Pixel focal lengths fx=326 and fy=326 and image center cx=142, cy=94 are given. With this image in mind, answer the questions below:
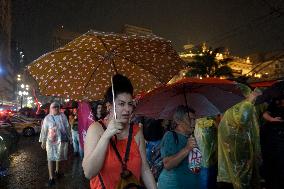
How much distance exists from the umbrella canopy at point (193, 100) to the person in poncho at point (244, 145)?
162 centimetres

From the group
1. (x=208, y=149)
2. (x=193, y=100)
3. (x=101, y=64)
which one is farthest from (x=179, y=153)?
(x=208, y=149)

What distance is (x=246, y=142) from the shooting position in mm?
5535

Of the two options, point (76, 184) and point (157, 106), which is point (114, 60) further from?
point (76, 184)

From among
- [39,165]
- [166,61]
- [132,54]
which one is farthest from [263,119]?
[39,165]

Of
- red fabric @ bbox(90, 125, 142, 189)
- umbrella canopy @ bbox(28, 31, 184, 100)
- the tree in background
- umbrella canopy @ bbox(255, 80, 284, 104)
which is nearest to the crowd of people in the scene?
red fabric @ bbox(90, 125, 142, 189)

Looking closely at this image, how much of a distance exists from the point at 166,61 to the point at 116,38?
864 millimetres

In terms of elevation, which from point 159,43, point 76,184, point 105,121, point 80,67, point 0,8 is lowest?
point 76,184

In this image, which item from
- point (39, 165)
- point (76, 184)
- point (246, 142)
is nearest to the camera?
point (246, 142)

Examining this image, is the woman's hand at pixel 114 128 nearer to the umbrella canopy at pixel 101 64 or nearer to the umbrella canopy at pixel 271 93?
the umbrella canopy at pixel 101 64

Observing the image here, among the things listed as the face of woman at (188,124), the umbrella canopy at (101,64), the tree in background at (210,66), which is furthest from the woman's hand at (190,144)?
the tree in background at (210,66)

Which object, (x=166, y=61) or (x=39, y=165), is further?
(x=39, y=165)

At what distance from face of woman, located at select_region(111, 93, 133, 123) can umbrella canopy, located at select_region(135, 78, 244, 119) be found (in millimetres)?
1145

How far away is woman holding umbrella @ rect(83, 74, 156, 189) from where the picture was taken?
2.39m

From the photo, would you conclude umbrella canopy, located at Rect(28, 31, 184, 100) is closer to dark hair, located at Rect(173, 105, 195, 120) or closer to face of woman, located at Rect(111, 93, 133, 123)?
dark hair, located at Rect(173, 105, 195, 120)
